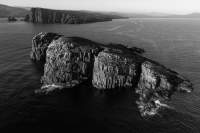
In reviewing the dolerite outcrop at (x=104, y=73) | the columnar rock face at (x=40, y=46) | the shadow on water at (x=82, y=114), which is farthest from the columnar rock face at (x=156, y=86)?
the columnar rock face at (x=40, y=46)

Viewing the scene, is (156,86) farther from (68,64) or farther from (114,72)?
(68,64)

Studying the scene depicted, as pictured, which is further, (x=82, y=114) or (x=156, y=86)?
(x=156, y=86)

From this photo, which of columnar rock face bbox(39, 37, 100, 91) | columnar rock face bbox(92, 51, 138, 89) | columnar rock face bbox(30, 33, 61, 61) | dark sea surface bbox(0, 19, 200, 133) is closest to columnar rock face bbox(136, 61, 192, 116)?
dark sea surface bbox(0, 19, 200, 133)

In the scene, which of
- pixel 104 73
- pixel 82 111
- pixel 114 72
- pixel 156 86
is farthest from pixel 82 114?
pixel 156 86

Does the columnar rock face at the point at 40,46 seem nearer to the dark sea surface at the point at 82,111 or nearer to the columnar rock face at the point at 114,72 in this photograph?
the dark sea surface at the point at 82,111

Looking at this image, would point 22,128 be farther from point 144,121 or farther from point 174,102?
point 174,102

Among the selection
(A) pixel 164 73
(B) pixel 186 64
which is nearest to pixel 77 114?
(A) pixel 164 73
